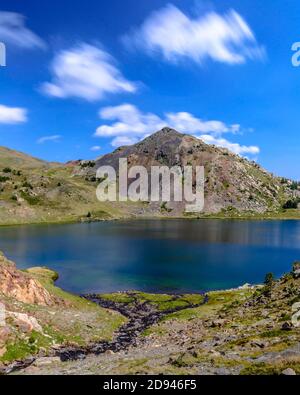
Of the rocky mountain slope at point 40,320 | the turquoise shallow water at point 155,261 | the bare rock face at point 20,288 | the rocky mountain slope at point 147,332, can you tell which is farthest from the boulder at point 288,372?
the turquoise shallow water at point 155,261

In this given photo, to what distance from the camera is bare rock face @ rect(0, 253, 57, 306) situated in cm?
6238

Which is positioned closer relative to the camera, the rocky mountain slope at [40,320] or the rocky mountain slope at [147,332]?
the rocky mountain slope at [147,332]

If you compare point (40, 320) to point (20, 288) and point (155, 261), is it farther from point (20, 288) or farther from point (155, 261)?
point (155, 261)

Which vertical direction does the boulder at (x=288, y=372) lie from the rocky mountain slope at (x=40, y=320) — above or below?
above

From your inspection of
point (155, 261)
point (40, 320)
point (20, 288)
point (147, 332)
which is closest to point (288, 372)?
point (147, 332)

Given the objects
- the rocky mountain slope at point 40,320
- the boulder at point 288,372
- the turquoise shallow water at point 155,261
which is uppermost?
the boulder at point 288,372

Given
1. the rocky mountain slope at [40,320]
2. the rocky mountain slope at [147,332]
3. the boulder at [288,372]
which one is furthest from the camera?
the rocky mountain slope at [40,320]

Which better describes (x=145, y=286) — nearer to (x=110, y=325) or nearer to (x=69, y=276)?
(x=69, y=276)

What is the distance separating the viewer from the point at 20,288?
210ft

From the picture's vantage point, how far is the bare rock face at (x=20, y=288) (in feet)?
205

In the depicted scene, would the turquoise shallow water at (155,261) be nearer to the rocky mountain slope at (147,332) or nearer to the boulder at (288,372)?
the rocky mountain slope at (147,332)
